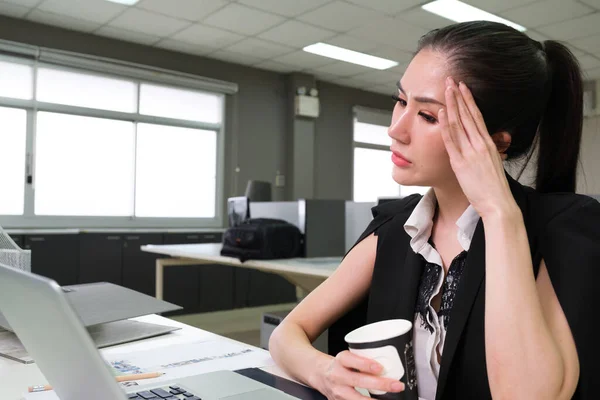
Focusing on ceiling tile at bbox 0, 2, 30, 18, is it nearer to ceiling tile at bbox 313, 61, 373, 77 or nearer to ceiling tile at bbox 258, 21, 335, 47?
ceiling tile at bbox 258, 21, 335, 47

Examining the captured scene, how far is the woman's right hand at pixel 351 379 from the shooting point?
638 mm

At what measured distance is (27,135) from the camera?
16.1ft

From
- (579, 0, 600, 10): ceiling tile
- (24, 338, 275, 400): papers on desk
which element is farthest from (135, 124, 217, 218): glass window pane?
(24, 338, 275, 400): papers on desk

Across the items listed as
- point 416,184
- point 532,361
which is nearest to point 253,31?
point 416,184

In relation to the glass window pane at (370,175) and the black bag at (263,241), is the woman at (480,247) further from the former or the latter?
the glass window pane at (370,175)

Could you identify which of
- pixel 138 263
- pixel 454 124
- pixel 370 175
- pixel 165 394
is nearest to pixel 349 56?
pixel 370 175

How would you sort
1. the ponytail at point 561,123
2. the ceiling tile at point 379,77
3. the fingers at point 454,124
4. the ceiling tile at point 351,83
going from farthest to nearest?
the ceiling tile at point 351,83
the ceiling tile at point 379,77
the ponytail at point 561,123
the fingers at point 454,124

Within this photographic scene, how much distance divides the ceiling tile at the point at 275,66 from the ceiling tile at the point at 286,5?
5.21 feet

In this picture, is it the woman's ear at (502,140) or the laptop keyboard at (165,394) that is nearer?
the laptop keyboard at (165,394)

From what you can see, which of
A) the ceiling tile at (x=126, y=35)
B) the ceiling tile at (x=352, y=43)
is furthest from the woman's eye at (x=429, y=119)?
the ceiling tile at (x=126, y=35)

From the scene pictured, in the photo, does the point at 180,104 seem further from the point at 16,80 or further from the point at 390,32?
the point at 390,32

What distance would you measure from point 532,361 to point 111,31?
523cm

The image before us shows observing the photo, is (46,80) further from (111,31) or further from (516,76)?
(516,76)

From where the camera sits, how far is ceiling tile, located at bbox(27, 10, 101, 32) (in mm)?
4699
